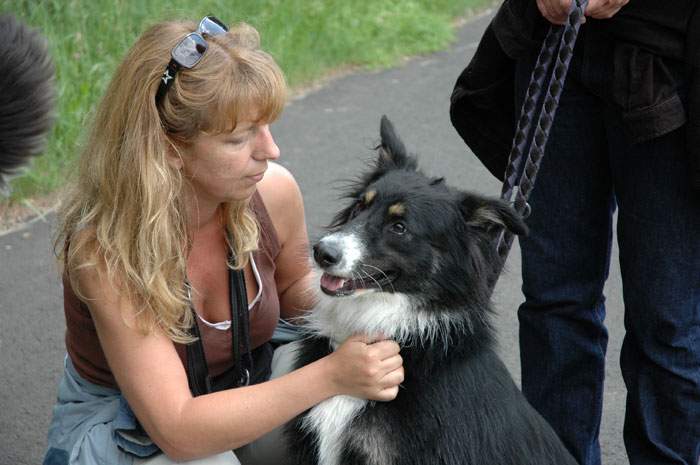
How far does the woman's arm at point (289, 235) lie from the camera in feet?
10.5

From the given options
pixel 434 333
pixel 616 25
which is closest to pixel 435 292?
pixel 434 333

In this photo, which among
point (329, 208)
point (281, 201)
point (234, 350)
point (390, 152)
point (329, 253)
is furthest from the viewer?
point (329, 208)

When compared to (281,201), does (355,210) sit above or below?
above

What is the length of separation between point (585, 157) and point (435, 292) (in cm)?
66

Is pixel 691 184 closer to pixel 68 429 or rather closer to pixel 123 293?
pixel 123 293

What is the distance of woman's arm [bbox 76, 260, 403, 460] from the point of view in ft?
8.63

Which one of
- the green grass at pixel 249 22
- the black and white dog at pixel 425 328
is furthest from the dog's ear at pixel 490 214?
the green grass at pixel 249 22

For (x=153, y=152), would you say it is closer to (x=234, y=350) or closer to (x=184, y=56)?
(x=184, y=56)

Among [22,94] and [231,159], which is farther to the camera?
[22,94]

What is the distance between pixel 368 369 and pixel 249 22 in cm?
416

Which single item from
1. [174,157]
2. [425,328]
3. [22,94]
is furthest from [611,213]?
[22,94]

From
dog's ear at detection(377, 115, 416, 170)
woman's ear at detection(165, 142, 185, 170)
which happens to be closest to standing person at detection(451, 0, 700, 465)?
dog's ear at detection(377, 115, 416, 170)

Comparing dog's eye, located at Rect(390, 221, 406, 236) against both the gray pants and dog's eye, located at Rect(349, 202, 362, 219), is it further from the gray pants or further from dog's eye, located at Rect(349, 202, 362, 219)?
the gray pants

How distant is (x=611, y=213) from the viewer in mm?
3105
